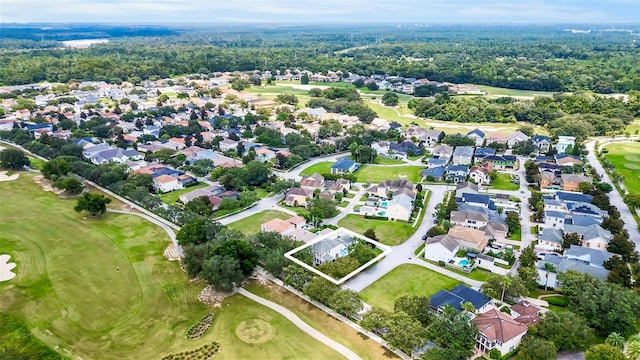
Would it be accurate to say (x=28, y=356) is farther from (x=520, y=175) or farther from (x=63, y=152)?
(x=520, y=175)

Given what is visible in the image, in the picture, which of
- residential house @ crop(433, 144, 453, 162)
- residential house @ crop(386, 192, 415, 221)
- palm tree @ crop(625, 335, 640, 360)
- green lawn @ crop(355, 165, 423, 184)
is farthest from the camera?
residential house @ crop(433, 144, 453, 162)

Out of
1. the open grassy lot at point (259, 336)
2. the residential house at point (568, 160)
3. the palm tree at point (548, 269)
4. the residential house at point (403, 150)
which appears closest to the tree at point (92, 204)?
the open grassy lot at point (259, 336)

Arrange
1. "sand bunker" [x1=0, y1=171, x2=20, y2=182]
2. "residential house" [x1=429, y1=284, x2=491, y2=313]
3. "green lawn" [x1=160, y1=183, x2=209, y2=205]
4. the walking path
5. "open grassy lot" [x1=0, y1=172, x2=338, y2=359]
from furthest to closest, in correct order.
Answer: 1. "sand bunker" [x1=0, y1=171, x2=20, y2=182]
2. "green lawn" [x1=160, y1=183, x2=209, y2=205]
3. "residential house" [x1=429, y1=284, x2=491, y2=313]
4. "open grassy lot" [x1=0, y1=172, x2=338, y2=359]
5. the walking path

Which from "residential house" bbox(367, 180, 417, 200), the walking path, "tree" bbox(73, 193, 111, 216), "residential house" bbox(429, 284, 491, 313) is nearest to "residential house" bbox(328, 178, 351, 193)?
"residential house" bbox(367, 180, 417, 200)

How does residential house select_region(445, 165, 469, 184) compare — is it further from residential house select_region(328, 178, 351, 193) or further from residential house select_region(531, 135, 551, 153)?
residential house select_region(531, 135, 551, 153)

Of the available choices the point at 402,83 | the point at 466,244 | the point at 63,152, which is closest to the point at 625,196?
the point at 466,244

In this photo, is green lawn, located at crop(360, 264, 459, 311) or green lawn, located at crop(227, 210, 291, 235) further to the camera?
green lawn, located at crop(227, 210, 291, 235)

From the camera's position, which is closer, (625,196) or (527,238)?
(527,238)
